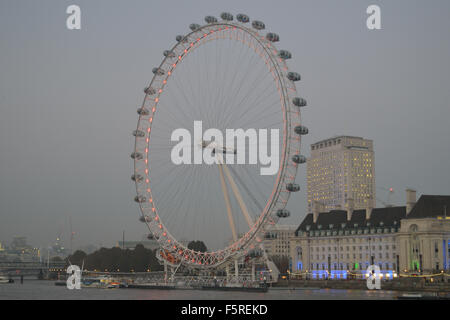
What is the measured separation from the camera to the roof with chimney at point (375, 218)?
100875 millimetres

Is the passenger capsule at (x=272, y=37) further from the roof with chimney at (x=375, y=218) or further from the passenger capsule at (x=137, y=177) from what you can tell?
the roof with chimney at (x=375, y=218)

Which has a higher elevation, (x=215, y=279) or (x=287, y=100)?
(x=287, y=100)

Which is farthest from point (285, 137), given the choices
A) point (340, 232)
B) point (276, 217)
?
point (340, 232)

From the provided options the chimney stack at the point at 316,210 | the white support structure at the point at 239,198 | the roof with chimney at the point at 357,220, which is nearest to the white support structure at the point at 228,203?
the white support structure at the point at 239,198

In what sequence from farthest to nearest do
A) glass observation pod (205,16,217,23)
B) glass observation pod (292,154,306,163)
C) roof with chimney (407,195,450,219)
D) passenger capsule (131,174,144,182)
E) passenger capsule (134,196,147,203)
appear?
roof with chimney (407,195,450,219), passenger capsule (131,174,144,182), passenger capsule (134,196,147,203), glass observation pod (205,16,217,23), glass observation pod (292,154,306,163)

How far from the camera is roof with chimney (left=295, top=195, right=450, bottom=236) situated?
3971 inches

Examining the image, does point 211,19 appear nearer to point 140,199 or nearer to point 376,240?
point 140,199

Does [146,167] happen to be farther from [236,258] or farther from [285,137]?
[285,137]

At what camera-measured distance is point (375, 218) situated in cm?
11375

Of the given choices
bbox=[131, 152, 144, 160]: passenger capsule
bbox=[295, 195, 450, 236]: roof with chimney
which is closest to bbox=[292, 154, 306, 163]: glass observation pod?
bbox=[131, 152, 144, 160]: passenger capsule

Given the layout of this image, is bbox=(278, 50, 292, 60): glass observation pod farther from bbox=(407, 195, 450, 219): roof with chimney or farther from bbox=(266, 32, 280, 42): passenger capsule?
bbox=(407, 195, 450, 219): roof with chimney
